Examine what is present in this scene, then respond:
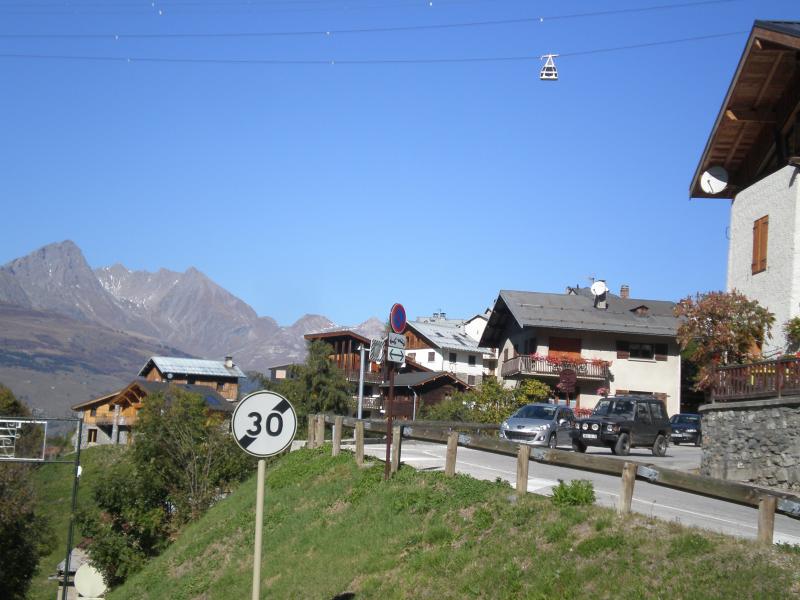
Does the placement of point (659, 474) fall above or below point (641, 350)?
below

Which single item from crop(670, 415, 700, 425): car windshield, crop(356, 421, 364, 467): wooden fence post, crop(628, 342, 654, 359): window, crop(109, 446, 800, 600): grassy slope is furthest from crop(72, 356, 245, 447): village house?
crop(109, 446, 800, 600): grassy slope

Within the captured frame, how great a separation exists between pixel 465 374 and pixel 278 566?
72.2 meters

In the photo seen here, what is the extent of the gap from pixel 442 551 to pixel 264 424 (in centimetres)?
290

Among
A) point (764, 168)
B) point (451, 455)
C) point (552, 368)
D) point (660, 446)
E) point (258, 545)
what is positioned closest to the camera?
point (258, 545)

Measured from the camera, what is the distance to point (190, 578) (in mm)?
17984

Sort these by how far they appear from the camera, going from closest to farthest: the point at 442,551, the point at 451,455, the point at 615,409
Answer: the point at 442,551, the point at 451,455, the point at 615,409

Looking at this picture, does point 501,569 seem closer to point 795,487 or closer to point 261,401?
point 261,401

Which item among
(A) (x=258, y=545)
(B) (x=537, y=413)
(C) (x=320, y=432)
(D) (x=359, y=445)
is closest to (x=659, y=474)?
(A) (x=258, y=545)

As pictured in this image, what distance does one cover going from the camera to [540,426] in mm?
28719

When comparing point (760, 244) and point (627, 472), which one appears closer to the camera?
point (627, 472)

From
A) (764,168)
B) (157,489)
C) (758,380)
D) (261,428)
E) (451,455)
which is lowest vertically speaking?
(157,489)

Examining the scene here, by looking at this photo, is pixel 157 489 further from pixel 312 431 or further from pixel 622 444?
pixel 622 444

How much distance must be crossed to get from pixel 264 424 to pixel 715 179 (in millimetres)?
21256

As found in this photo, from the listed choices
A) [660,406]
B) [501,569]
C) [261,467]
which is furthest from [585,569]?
[660,406]
